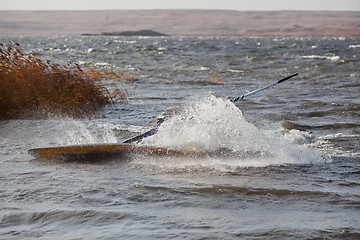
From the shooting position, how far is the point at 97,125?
1251 centimetres

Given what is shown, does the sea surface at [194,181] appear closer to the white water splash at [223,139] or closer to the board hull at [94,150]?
the white water splash at [223,139]

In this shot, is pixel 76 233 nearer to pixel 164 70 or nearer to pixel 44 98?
pixel 44 98

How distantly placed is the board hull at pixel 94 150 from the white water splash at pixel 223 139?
19cm

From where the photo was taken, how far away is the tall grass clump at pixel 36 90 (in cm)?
1284

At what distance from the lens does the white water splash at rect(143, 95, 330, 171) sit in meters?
8.62

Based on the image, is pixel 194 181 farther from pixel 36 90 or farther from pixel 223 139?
pixel 36 90

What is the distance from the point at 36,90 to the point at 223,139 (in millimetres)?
6366

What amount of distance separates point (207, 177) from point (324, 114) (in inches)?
326

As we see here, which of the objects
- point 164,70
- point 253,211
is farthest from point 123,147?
point 164,70

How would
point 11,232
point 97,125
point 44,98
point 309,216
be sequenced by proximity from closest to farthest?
1. point 11,232
2. point 309,216
3. point 97,125
4. point 44,98

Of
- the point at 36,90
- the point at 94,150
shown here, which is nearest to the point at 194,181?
the point at 94,150

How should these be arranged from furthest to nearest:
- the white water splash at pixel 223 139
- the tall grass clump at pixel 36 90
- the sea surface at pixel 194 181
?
the tall grass clump at pixel 36 90 → the white water splash at pixel 223 139 → the sea surface at pixel 194 181

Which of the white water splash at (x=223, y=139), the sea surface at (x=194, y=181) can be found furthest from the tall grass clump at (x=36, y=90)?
the white water splash at (x=223, y=139)

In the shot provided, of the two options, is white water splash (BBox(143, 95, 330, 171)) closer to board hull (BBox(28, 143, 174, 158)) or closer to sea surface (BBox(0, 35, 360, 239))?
sea surface (BBox(0, 35, 360, 239))
